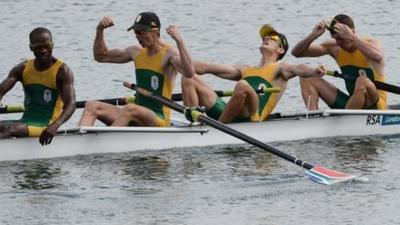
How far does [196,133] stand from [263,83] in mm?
1310

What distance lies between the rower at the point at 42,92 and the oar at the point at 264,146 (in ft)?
4.24

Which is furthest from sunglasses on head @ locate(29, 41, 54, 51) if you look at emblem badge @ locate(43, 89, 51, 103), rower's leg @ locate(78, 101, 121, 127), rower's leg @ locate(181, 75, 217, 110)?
rower's leg @ locate(181, 75, 217, 110)

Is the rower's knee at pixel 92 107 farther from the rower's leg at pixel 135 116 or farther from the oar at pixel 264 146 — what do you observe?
the oar at pixel 264 146

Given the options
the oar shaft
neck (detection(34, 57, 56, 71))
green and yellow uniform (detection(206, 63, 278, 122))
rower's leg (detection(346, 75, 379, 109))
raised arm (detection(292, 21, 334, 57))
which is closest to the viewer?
the oar shaft

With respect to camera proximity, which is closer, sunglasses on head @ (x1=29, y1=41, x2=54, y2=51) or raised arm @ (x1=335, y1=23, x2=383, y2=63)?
sunglasses on head @ (x1=29, y1=41, x2=54, y2=51)

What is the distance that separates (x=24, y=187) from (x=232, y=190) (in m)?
2.48

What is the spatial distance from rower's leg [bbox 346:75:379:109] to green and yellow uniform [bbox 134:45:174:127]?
2.74 m

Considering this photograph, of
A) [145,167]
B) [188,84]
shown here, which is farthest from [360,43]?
[145,167]

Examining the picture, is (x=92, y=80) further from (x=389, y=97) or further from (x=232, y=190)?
(x=232, y=190)

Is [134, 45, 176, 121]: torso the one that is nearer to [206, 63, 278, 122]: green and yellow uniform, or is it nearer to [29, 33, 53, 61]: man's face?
A: [206, 63, 278, 122]: green and yellow uniform

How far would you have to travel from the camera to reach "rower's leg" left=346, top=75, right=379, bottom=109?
78.4 ft

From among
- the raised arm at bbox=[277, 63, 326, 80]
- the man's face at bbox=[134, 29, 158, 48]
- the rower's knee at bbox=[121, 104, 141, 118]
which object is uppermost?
the man's face at bbox=[134, 29, 158, 48]

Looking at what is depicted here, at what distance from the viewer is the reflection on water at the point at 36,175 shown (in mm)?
20750

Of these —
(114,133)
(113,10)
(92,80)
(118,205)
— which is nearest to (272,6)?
(113,10)
